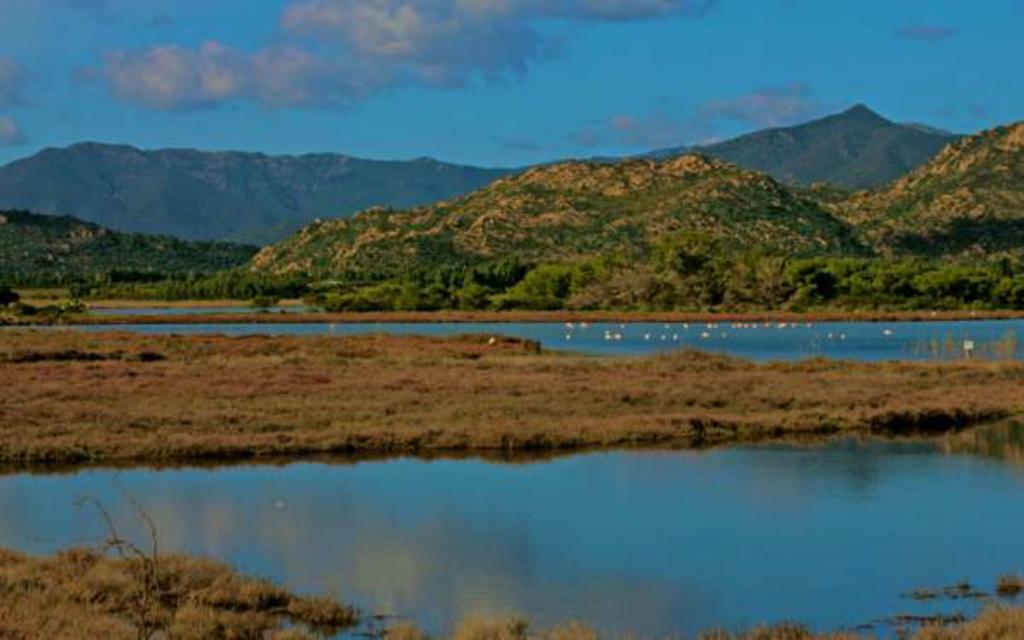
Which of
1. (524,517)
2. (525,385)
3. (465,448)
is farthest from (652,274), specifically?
(524,517)

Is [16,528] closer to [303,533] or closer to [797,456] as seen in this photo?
[303,533]

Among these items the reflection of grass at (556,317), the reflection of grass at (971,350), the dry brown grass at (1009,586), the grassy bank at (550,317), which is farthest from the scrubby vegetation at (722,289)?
the dry brown grass at (1009,586)

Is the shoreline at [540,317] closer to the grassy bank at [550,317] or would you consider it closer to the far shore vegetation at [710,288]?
the grassy bank at [550,317]

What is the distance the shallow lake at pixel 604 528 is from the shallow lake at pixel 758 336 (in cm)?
3291

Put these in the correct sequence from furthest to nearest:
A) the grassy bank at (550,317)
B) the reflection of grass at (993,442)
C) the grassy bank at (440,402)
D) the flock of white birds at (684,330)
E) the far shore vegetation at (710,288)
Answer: the far shore vegetation at (710,288)
the grassy bank at (550,317)
the flock of white birds at (684,330)
the grassy bank at (440,402)
the reflection of grass at (993,442)

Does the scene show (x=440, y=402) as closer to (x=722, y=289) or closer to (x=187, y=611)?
(x=187, y=611)

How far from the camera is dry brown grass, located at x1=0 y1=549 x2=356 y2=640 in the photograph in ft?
54.2

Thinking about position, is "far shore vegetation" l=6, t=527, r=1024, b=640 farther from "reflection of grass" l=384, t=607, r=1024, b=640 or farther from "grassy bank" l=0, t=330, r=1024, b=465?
"grassy bank" l=0, t=330, r=1024, b=465

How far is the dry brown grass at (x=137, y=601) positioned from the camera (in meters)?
16.5

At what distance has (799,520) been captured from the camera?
85.4ft

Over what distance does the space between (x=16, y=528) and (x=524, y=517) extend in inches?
367

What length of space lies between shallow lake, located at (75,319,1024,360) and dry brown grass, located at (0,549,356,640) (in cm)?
4637

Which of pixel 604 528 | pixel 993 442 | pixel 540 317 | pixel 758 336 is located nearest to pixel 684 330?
pixel 758 336

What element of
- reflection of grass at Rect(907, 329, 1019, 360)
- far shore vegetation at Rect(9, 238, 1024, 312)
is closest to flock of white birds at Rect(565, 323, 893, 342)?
reflection of grass at Rect(907, 329, 1019, 360)
